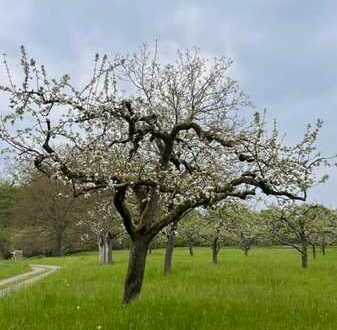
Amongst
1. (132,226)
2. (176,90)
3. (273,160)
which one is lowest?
(132,226)

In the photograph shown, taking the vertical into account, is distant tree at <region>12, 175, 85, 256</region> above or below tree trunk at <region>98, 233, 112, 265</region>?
above

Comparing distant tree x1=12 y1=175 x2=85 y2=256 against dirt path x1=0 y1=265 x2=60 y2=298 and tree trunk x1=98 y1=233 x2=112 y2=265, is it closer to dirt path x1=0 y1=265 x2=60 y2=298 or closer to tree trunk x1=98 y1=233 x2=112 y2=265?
tree trunk x1=98 y1=233 x2=112 y2=265

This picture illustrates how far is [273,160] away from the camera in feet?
39.7

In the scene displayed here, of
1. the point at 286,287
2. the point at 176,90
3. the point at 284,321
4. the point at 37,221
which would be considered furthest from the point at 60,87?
the point at 37,221

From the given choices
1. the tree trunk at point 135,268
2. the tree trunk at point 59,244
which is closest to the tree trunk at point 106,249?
the tree trunk at point 59,244

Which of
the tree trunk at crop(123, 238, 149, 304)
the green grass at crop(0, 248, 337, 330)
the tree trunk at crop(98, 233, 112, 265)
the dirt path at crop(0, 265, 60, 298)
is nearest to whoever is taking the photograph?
the green grass at crop(0, 248, 337, 330)

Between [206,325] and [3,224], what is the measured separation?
217ft

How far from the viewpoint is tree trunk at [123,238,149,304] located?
43.5 feet

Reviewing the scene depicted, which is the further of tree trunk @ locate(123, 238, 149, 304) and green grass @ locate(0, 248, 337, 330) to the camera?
tree trunk @ locate(123, 238, 149, 304)

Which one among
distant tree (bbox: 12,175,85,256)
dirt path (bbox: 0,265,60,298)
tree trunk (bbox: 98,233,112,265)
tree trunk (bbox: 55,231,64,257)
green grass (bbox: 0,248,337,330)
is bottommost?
green grass (bbox: 0,248,337,330)

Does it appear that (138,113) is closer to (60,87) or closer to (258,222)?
(60,87)

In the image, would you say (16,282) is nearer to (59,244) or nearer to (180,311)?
(180,311)

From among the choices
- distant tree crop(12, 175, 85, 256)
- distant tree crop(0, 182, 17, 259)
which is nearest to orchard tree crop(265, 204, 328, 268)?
distant tree crop(12, 175, 85, 256)

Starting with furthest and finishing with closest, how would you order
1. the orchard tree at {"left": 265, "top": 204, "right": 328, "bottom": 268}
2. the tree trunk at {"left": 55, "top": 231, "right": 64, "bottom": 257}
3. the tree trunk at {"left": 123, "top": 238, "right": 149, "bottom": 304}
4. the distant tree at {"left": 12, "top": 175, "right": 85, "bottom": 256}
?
1. the tree trunk at {"left": 55, "top": 231, "right": 64, "bottom": 257}
2. the distant tree at {"left": 12, "top": 175, "right": 85, "bottom": 256}
3. the orchard tree at {"left": 265, "top": 204, "right": 328, "bottom": 268}
4. the tree trunk at {"left": 123, "top": 238, "right": 149, "bottom": 304}
